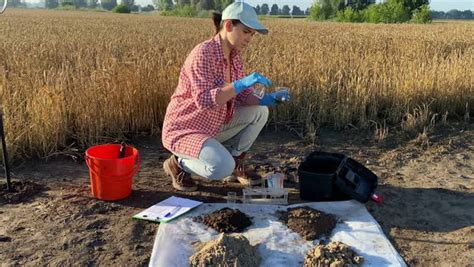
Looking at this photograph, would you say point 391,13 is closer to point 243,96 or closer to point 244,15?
point 243,96

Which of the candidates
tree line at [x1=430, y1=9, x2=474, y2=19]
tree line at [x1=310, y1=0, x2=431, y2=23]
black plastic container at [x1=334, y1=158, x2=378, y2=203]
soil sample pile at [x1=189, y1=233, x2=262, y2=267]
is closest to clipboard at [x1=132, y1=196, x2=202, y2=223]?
soil sample pile at [x1=189, y1=233, x2=262, y2=267]

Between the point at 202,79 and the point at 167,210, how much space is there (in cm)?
95

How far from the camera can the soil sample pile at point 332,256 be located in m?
2.53

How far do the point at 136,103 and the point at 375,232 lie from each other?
2.81 metres

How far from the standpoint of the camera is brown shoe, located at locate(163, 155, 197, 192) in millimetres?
A: 3662

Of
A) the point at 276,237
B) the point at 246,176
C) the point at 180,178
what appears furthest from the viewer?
the point at 246,176

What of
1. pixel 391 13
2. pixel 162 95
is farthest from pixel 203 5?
pixel 162 95

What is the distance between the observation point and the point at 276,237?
2895mm

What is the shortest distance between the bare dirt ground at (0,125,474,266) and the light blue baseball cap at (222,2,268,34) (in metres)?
1.33

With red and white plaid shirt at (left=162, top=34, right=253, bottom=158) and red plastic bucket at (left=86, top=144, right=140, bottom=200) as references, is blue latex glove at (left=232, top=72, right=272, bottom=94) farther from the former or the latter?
red plastic bucket at (left=86, top=144, right=140, bottom=200)

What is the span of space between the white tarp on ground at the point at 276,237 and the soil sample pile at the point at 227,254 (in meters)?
0.08

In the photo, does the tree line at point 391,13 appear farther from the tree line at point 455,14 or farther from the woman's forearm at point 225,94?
the tree line at point 455,14

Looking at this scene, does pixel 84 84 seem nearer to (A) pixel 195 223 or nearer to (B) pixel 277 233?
(A) pixel 195 223

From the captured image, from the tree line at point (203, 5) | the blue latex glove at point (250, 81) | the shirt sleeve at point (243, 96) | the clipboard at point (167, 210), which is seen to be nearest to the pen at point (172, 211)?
the clipboard at point (167, 210)
